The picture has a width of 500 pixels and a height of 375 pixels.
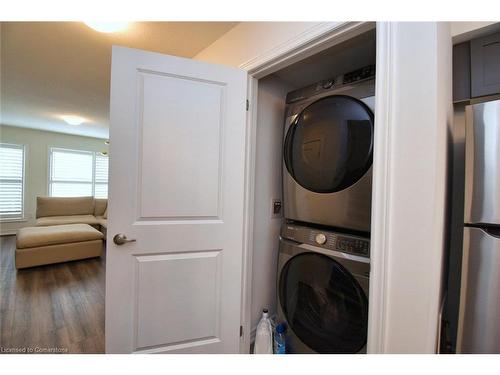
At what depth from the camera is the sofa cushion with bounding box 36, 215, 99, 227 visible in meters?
4.22

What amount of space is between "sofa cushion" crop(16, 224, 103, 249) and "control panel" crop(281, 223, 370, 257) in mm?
3457

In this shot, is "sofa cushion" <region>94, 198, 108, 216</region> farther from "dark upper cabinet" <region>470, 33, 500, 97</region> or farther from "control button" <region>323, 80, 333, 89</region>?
"dark upper cabinet" <region>470, 33, 500, 97</region>

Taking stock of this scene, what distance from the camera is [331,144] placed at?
119cm

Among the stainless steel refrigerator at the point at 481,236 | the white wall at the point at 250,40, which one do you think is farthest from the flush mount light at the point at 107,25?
the stainless steel refrigerator at the point at 481,236

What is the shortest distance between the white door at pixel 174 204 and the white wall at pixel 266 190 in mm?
225

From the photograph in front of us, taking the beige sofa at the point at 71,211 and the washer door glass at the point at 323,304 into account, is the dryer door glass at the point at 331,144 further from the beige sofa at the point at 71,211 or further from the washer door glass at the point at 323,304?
the beige sofa at the point at 71,211

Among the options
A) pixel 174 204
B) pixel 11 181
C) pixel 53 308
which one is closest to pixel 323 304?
pixel 174 204

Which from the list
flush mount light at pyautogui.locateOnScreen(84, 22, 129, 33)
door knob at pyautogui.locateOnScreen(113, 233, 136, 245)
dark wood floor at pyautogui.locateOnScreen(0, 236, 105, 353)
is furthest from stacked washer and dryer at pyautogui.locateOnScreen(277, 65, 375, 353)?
dark wood floor at pyautogui.locateOnScreen(0, 236, 105, 353)

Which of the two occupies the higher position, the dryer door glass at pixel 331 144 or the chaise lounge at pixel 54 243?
the dryer door glass at pixel 331 144

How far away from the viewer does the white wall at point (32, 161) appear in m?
4.86

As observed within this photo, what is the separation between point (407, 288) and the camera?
70 cm

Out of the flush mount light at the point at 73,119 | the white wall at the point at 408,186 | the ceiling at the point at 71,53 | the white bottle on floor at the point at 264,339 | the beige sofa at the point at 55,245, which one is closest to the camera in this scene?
the white wall at the point at 408,186

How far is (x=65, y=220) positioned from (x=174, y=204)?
4.66 meters

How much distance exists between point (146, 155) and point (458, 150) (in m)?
1.50
